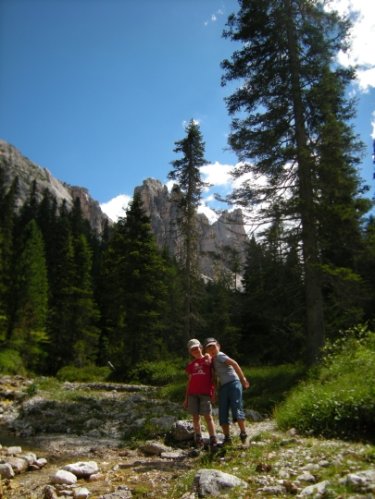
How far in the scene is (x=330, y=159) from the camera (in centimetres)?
1391

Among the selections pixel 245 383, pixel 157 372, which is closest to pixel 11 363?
pixel 157 372

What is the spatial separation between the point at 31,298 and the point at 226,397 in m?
37.2

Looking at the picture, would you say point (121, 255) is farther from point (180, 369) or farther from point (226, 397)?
point (226, 397)

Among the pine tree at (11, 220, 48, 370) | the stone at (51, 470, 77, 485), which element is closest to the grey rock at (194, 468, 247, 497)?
the stone at (51, 470, 77, 485)

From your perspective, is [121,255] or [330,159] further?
[121,255]

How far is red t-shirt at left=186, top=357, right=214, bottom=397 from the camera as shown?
7.48m

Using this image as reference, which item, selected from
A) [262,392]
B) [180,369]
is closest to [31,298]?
[180,369]

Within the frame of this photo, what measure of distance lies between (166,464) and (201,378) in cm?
147

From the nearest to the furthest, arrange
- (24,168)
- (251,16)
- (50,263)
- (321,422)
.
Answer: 1. (321,422)
2. (251,16)
3. (50,263)
4. (24,168)

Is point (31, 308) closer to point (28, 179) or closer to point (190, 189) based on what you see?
point (190, 189)

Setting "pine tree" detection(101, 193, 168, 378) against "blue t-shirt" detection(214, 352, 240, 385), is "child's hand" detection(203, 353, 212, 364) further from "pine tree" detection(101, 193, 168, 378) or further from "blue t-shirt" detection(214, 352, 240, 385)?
"pine tree" detection(101, 193, 168, 378)

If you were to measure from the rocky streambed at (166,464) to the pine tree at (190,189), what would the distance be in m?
19.5

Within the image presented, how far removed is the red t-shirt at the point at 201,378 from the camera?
7.48 metres

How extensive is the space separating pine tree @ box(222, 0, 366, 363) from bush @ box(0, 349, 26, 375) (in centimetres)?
2377
